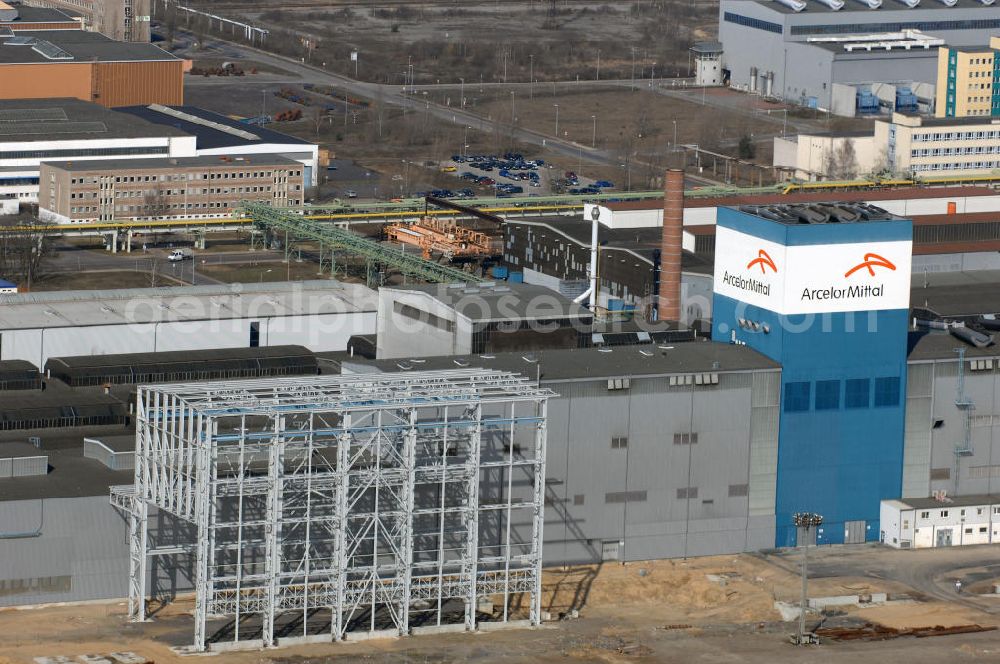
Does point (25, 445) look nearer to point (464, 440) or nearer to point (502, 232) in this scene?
point (464, 440)

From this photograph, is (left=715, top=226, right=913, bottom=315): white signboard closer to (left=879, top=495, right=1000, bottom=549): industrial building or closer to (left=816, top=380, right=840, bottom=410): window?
(left=816, top=380, right=840, bottom=410): window

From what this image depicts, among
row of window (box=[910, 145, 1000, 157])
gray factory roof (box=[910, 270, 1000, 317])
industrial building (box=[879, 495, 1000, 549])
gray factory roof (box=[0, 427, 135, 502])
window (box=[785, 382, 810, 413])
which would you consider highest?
row of window (box=[910, 145, 1000, 157])

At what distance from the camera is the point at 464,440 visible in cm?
7375

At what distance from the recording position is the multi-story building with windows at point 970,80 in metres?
190

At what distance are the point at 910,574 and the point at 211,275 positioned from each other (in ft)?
201

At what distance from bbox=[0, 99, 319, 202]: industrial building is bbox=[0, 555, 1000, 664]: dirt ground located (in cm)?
8268

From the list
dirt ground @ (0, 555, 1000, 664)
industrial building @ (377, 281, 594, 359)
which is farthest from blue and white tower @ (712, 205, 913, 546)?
industrial building @ (377, 281, 594, 359)

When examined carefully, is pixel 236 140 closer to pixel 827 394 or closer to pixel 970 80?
pixel 970 80

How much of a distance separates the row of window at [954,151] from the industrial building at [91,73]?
194 feet

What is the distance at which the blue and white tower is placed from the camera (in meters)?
82.7

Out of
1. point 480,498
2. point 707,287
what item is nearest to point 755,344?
point 480,498

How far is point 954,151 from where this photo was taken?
17088cm

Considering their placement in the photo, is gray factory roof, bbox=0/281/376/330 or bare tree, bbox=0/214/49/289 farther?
bare tree, bbox=0/214/49/289

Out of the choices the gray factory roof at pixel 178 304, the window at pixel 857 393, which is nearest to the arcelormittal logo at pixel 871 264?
the window at pixel 857 393
